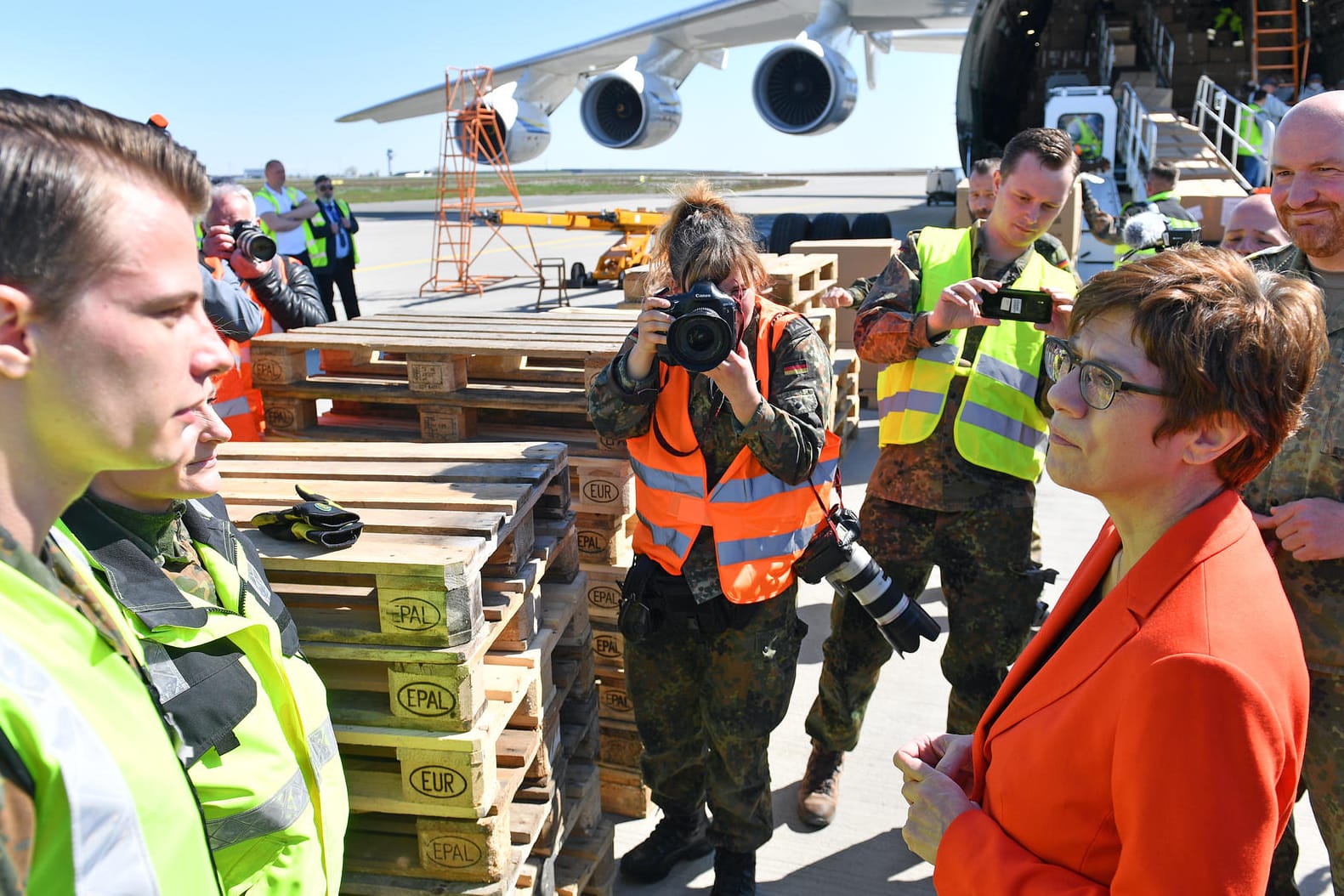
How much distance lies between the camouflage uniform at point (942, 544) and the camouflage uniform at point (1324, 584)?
949 millimetres

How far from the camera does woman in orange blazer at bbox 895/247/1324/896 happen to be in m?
1.23

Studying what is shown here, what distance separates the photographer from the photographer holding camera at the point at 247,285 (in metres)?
3.87

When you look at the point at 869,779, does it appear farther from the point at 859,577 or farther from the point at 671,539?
the point at 671,539

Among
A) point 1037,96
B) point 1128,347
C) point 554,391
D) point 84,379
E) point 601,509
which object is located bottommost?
point 601,509

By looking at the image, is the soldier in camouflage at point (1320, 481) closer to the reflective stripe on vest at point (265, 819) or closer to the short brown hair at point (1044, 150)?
the short brown hair at point (1044, 150)

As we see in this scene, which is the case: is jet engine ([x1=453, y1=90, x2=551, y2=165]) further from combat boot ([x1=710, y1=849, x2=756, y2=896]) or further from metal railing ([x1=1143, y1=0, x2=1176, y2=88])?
combat boot ([x1=710, y1=849, x2=756, y2=896])

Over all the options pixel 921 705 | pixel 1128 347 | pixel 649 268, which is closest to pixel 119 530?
pixel 1128 347

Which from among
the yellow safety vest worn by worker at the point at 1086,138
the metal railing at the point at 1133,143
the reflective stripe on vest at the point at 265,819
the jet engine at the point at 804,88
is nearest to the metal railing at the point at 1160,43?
the metal railing at the point at 1133,143

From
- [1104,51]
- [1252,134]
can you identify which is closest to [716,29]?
[1104,51]

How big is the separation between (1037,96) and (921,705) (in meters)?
16.2

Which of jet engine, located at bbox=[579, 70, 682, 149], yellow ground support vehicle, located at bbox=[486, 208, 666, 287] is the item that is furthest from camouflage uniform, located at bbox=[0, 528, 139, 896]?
jet engine, located at bbox=[579, 70, 682, 149]

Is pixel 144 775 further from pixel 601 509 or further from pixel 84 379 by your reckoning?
pixel 601 509

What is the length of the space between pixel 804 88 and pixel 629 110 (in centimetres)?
310

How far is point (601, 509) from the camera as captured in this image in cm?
332
